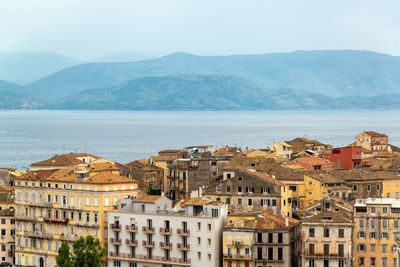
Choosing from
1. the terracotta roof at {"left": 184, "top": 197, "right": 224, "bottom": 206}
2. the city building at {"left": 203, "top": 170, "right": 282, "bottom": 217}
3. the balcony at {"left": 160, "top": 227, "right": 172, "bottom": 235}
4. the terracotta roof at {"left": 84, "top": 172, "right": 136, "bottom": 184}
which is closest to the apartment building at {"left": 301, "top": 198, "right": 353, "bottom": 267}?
the terracotta roof at {"left": 184, "top": 197, "right": 224, "bottom": 206}

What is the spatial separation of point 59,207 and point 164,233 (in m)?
11.2

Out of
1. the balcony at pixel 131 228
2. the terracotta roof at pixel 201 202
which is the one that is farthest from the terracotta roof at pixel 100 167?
the terracotta roof at pixel 201 202

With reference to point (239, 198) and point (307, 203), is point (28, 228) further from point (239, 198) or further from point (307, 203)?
point (307, 203)

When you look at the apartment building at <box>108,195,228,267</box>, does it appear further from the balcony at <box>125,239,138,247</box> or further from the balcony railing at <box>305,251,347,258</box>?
the balcony railing at <box>305,251,347,258</box>

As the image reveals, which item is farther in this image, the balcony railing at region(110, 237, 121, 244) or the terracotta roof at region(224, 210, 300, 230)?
the balcony railing at region(110, 237, 121, 244)

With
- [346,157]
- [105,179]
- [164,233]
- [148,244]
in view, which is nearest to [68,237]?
[105,179]

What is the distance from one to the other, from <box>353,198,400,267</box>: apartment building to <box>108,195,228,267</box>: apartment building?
9449 mm

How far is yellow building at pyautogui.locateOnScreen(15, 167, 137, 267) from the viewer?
63625 mm

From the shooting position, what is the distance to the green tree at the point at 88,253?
55719 mm

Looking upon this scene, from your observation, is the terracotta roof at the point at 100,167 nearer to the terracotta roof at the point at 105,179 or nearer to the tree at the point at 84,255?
the terracotta roof at the point at 105,179

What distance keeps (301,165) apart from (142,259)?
3061 cm

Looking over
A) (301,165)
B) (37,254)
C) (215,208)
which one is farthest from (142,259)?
(301,165)

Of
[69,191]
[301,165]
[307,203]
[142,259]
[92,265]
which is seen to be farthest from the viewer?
[301,165]

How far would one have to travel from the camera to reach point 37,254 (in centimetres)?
6612
